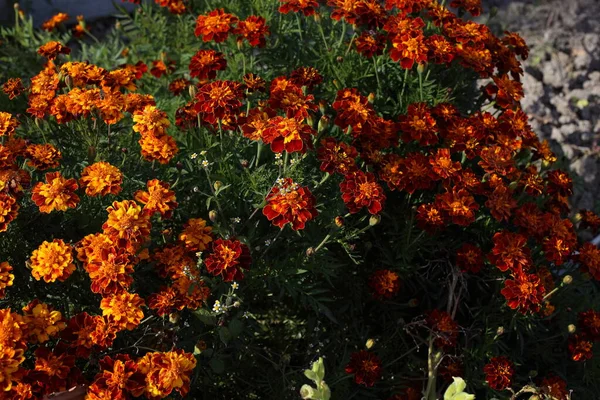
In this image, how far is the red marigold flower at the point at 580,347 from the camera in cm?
254

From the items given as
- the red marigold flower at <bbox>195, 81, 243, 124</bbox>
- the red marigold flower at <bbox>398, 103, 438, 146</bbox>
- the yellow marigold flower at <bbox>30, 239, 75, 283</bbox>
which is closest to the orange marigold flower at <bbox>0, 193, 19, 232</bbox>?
the yellow marigold flower at <bbox>30, 239, 75, 283</bbox>

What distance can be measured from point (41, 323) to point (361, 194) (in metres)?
0.98

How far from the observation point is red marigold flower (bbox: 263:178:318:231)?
2078mm

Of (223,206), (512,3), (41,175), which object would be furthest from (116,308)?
(512,3)

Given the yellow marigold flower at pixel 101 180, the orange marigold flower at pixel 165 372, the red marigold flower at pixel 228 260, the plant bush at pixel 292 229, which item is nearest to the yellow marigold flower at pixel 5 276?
the plant bush at pixel 292 229

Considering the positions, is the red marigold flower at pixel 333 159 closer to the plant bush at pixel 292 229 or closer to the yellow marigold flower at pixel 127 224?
the plant bush at pixel 292 229

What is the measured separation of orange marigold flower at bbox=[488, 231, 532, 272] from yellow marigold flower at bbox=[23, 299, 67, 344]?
1388 millimetres

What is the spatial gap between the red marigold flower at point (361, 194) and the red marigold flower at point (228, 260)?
374 millimetres

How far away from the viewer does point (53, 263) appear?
1951 mm

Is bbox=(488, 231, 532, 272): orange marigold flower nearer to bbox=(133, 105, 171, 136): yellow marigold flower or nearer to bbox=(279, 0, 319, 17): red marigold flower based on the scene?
bbox=(279, 0, 319, 17): red marigold flower

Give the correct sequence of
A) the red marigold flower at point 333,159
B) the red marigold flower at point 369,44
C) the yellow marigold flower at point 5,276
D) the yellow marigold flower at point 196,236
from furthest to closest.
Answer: the red marigold flower at point 369,44 < the red marigold flower at point 333,159 < the yellow marigold flower at point 196,236 < the yellow marigold flower at point 5,276

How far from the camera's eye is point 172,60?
3391mm

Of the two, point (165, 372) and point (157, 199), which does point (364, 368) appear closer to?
point (165, 372)

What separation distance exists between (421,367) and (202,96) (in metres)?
1.24
